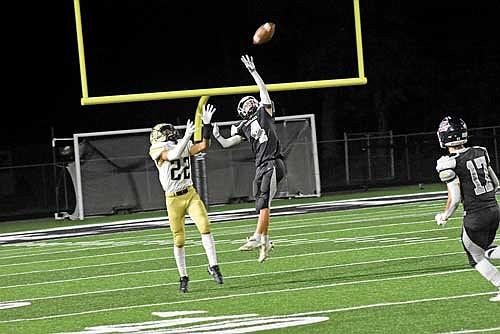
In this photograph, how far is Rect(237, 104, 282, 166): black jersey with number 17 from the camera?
1286 centimetres

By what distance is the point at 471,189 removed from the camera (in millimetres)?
9609

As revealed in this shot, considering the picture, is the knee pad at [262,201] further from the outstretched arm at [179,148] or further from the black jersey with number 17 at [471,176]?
the black jersey with number 17 at [471,176]

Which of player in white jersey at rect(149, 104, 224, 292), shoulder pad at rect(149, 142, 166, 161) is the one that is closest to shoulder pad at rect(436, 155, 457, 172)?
player in white jersey at rect(149, 104, 224, 292)

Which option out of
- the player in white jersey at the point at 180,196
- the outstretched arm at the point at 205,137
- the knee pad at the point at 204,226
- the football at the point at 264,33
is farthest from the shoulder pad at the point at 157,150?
the football at the point at 264,33

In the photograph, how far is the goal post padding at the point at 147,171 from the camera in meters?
25.8

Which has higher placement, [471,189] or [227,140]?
[227,140]

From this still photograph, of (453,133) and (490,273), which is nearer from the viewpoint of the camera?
(490,273)

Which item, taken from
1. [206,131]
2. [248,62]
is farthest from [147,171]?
[206,131]

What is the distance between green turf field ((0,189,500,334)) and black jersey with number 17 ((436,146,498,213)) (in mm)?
747

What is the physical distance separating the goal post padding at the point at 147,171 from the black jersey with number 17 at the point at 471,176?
15395 millimetres

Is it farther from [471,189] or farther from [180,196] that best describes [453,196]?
[180,196]

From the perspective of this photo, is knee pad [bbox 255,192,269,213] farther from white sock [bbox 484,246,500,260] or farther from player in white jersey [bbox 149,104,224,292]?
white sock [bbox 484,246,500,260]

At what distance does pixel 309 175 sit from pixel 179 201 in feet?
51.6

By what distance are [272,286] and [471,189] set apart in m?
2.56
